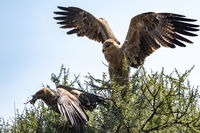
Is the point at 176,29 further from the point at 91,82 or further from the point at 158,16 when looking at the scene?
the point at 91,82

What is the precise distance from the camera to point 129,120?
156 inches

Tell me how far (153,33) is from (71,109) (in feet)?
8.33

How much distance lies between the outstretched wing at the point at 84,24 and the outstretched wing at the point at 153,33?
0.95 m

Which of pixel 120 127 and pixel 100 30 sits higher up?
pixel 100 30

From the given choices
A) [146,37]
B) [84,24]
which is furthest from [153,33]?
[84,24]

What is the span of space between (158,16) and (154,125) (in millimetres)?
2515

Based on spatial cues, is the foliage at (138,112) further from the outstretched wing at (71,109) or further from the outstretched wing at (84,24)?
the outstretched wing at (84,24)

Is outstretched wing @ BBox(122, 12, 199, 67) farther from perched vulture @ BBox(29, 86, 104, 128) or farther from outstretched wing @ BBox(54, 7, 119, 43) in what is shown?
perched vulture @ BBox(29, 86, 104, 128)

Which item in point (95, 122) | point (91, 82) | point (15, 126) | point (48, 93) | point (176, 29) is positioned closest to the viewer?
point (95, 122)

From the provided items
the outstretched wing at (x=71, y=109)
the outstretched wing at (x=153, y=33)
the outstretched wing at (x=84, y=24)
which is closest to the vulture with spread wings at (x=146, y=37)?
the outstretched wing at (x=153, y=33)

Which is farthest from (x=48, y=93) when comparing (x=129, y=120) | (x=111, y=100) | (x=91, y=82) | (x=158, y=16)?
(x=158, y=16)

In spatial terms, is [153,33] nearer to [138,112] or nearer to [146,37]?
[146,37]

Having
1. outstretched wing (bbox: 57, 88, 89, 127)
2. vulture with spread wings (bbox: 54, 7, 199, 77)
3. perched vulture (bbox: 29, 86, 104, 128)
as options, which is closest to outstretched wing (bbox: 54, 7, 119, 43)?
vulture with spread wings (bbox: 54, 7, 199, 77)

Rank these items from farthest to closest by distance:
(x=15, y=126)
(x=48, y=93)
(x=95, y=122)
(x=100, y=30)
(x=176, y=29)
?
(x=100, y=30) < (x=176, y=29) < (x=48, y=93) < (x=15, y=126) < (x=95, y=122)
